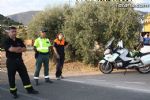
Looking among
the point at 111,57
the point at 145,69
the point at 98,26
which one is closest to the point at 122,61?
the point at 111,57

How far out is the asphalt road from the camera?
1124 cm

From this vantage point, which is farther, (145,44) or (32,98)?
(145,44)

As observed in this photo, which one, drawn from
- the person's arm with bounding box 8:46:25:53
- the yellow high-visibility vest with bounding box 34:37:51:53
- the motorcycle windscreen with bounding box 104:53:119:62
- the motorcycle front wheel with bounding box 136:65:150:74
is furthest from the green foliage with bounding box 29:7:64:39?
the person's arm with bounding box 8:46:25:53

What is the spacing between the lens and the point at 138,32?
63.2 feet

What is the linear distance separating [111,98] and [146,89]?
2069mm

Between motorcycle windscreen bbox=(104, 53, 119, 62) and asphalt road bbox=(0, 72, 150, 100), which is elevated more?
motorcycle windscreen bbox=(104, 53, 119, 62)

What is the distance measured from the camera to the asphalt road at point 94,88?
1124 centimetres

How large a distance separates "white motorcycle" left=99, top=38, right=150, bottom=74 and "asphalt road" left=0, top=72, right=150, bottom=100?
0.36 meters

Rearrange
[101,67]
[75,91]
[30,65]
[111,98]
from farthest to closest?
[30,65] < [101,67] < [75,91] < [111,98]

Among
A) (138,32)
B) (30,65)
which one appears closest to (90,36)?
(138,32)

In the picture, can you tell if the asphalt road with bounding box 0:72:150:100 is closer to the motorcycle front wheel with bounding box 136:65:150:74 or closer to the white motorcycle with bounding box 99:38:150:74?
the motorcycle front wheel with bounding box 136:65:150:74

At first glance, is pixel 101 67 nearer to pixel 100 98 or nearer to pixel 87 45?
pixel 87 45

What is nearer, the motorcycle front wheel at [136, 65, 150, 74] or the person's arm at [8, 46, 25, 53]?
the person's arm at [8, 46, 25, 53]

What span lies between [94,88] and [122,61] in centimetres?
415
